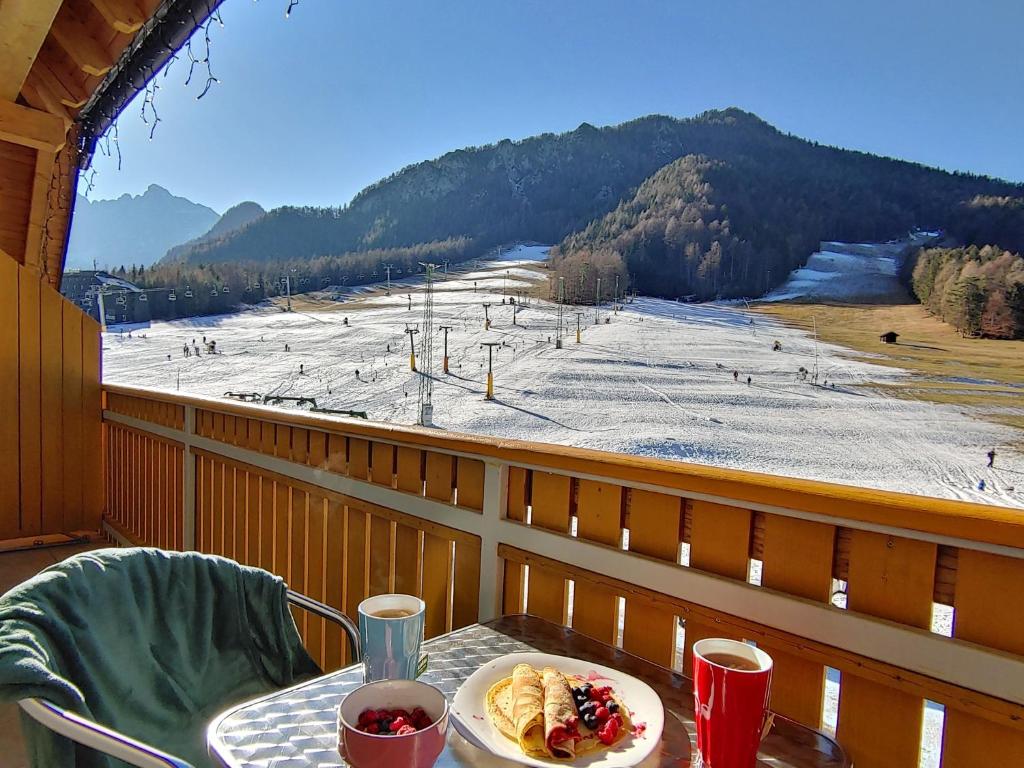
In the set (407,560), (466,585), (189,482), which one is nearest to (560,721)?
(466,585)

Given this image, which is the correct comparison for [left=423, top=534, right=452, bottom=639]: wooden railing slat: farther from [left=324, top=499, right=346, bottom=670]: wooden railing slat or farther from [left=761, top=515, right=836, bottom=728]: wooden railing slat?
[left=761, top=515, right=836, bottom=728]: wooden railing slat

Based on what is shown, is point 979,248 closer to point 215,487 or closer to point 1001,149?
point 1001,149

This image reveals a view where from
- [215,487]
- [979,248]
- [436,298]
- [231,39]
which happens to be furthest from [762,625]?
[436,298]

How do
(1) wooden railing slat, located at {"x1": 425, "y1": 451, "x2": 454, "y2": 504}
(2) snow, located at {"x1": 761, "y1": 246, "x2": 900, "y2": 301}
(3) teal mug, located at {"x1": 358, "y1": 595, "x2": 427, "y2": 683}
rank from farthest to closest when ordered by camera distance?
(2) snow, located at {"x1": 761, "y1": 246, "x2": 900, "y2": 301} < (1) wooden railing slat, located at {"x1": 425, "y1": 451, "x2": 454, "y2": 504} < (3) teal mug, located at {"x1": 358, "y1": 595, "x2": 427, "y2": 683}

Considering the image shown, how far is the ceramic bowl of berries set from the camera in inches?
19.0

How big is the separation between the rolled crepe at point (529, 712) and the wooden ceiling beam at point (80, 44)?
2.35m

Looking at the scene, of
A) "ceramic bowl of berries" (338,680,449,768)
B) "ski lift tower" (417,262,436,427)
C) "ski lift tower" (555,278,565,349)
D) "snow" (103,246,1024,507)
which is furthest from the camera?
"ski lift tower" (555,278,565,349)

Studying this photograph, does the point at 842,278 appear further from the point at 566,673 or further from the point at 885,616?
the point at 566,673

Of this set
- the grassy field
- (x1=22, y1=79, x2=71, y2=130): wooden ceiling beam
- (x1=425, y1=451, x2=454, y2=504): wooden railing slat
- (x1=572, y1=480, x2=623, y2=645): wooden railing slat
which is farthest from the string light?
the grassy field

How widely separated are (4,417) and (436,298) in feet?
50.1

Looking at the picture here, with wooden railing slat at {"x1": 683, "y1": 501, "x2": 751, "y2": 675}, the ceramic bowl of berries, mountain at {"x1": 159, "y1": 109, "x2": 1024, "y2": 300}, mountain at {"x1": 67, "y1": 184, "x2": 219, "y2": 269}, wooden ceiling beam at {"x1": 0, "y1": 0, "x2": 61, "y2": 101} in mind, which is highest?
mountain at {"x1": 67, "y1": 184, "x2": 219, "y2": 269}

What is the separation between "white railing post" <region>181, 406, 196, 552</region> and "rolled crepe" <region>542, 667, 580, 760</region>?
1952mm

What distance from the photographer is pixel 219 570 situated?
1.00 m

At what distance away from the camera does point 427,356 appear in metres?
15.6
